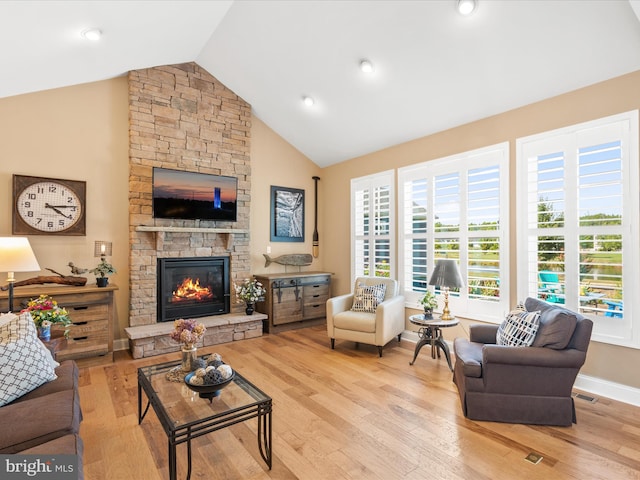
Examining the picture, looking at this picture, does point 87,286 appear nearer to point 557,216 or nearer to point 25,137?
point 25,137

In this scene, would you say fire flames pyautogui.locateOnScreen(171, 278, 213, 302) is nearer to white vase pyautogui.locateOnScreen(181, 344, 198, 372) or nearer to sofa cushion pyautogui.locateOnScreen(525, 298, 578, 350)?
white vase pyautogui.locateOnScreen(181, 344, 198, 372)

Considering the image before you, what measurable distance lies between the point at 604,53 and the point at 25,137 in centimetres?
585

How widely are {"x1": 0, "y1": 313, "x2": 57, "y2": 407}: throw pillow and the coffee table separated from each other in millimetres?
590

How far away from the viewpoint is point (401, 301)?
15.4 feet

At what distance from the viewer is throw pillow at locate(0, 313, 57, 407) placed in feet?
6.56

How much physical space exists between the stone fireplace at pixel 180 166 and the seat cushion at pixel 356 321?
1344mm

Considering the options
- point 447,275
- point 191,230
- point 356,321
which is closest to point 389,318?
point 356,321

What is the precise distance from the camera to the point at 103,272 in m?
4.08

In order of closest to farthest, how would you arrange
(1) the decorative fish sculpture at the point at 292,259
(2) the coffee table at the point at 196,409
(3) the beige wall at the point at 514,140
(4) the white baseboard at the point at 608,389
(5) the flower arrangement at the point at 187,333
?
(2) the coffee table at the point at 196,409 < (5) the flower arrangement at the point at 187,333 < (4) the white baseboard at the point at 608,389 < (3) the beige wall at the point at 514,140 < (1) the decorative fish sculpture at the point at 292,259

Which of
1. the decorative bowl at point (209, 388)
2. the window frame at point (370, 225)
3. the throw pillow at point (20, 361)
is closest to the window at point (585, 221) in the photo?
the window frame at point (370, 225)

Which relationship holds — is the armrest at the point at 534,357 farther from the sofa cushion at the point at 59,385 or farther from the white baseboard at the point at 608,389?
the sofa cushion at the point at 59,385

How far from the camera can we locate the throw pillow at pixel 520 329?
275cm

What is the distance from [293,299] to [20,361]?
3.73 metres

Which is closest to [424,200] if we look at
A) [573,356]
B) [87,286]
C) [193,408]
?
[573,356]
